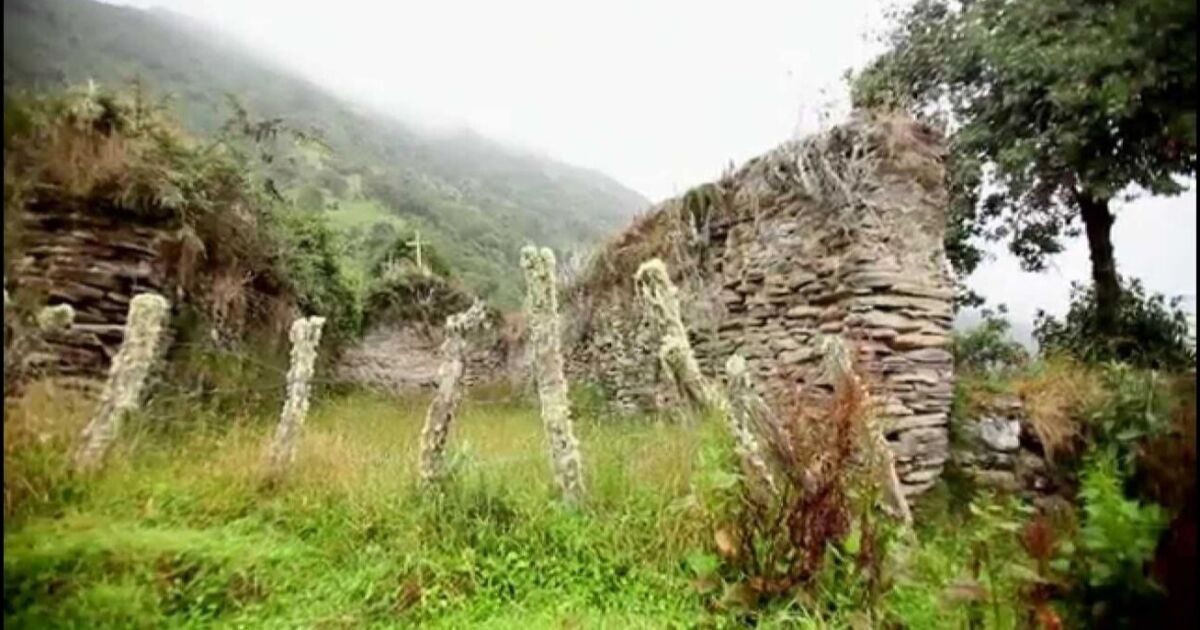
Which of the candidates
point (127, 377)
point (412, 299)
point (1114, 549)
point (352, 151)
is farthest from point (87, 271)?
point (352, 151)

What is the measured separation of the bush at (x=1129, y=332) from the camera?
1.35 m

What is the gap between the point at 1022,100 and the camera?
412 centimetres

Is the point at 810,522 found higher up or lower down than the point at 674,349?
lower down

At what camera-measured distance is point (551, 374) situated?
3.85 meters

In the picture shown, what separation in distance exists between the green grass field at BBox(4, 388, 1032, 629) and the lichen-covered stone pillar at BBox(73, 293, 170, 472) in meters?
0.11

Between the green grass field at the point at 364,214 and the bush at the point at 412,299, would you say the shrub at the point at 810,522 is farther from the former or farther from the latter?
the green grass field at the point at 364,214

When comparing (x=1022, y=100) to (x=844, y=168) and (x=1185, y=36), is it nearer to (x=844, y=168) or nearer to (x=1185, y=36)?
(x=844, y=168)

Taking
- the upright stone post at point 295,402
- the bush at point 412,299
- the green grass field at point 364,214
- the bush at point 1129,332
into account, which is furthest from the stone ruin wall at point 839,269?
the green grass field at point 364,214

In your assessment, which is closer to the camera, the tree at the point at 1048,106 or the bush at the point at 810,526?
the tree at the point at 1048,106

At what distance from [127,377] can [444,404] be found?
134cm

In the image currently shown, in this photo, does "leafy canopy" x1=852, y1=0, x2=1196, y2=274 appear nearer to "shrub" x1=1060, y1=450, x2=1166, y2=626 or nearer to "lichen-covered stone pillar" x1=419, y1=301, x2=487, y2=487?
"shrub" x1=1060, y1=450, x2=1166, y2=626

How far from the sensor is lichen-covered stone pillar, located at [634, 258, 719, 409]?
370 cm

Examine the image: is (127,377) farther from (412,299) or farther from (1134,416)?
(412,299)

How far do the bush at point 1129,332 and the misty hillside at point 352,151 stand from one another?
6.85 ft
